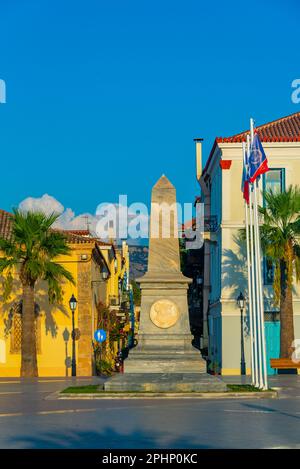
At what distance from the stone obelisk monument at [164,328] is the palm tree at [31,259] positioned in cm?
1420

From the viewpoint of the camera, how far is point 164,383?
24.8m

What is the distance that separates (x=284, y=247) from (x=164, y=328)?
15852 millimetres

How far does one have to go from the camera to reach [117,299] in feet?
204

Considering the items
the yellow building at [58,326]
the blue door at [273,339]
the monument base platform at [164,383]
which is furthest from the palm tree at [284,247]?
the monument base platform at [164,383]

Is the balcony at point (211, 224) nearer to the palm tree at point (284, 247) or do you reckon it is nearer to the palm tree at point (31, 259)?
the palm tree at point (284, 247)

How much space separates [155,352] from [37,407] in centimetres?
543

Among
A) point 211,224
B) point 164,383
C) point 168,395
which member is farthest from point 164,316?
point 211,224

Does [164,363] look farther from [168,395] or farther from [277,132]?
[277,132]

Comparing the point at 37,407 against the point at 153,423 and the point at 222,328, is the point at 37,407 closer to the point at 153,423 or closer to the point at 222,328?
the point at 153,423

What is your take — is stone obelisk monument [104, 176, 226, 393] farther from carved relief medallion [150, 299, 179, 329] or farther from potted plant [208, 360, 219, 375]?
potted plant [208, 360, 219, 375]

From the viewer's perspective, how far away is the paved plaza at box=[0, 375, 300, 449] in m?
13.2
